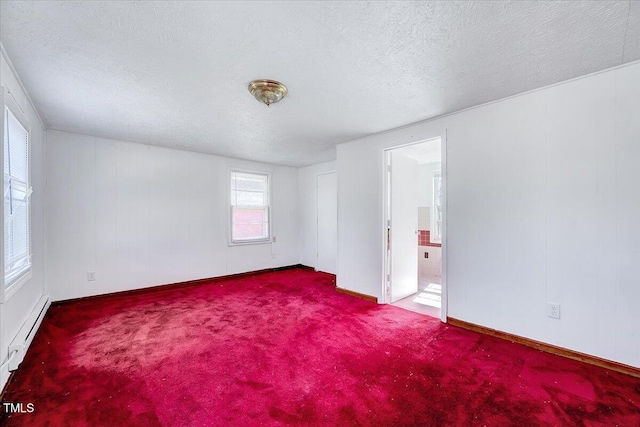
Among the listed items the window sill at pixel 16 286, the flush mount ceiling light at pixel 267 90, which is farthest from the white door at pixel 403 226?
the window sill at pixel 16 286

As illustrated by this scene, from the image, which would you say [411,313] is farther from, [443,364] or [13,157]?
[13,157]

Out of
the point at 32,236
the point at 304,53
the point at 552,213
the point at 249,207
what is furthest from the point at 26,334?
the point at 552,213

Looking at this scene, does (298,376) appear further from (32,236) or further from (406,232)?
(32,236)

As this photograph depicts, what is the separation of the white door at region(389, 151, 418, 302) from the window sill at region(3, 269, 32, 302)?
12.0 feet

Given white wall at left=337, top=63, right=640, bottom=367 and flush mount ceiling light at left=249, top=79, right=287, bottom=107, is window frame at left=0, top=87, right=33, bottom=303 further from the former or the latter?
white wall at left=337, top=63, right=640, bottom=367

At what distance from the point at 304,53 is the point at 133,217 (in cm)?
373

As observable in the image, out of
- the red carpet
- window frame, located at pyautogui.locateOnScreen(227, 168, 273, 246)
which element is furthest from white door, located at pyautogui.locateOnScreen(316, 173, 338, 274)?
the red carpet

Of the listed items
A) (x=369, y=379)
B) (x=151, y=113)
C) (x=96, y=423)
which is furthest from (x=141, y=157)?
(x=369, y=379)

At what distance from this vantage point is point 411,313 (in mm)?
3275

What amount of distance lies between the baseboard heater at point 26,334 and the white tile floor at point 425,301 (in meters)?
3.61

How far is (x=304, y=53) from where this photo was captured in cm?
186

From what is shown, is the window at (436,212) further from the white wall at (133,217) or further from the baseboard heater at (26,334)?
the baseboard heater at (26,334)

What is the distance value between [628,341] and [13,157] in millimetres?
5041

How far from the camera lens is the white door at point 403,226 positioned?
3686mm
